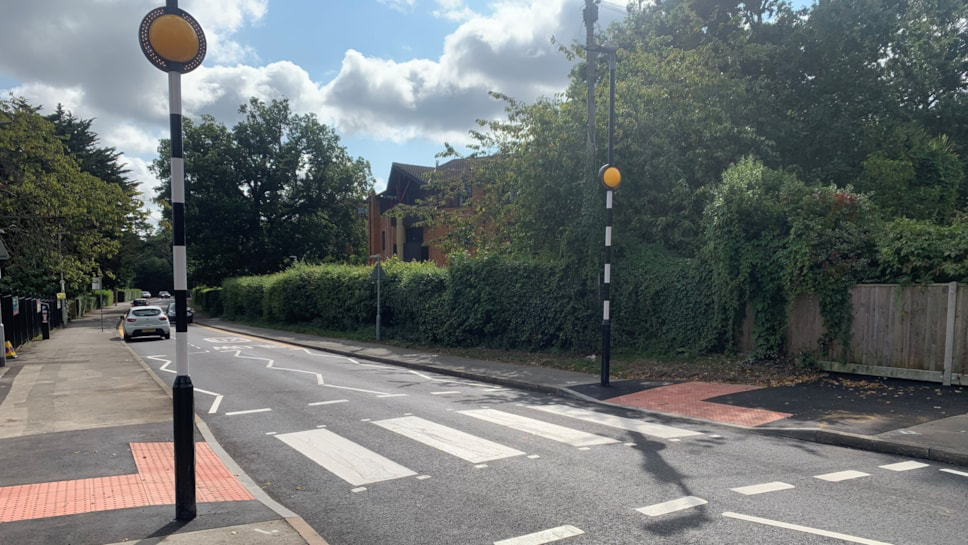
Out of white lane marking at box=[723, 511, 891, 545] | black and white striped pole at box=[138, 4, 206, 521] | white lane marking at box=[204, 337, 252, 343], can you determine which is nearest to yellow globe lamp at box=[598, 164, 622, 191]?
white lane marking at box=[723, 511, 891, 545]

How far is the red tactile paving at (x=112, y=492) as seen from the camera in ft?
16.8

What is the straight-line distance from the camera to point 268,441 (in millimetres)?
7941

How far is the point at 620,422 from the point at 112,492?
6244 mm

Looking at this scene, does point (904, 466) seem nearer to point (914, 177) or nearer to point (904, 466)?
point (904, 466)

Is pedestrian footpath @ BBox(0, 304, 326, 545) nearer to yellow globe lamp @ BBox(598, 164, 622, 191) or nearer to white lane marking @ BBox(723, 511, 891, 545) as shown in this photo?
white lane marking @ BBox(723, 511, 891, 545)

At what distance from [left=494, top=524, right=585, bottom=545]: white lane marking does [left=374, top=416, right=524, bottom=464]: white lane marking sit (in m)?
2.06

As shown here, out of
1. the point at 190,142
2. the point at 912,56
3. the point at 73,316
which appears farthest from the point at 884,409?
the point at 73,316

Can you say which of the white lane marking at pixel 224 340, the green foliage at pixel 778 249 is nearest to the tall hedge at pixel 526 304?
the green foliage at pixel 778 249

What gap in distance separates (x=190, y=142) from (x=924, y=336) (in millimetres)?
51402

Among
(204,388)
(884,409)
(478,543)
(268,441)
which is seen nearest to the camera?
(478,543)

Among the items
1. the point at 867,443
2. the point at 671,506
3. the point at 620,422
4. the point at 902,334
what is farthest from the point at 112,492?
the point at 902,334

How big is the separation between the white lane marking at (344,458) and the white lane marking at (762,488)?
311 cm

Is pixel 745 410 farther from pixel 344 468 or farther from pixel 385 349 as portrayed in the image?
pixel 385 349

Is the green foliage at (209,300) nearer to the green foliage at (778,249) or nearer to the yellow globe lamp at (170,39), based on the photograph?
the green foliage at (778,249)
